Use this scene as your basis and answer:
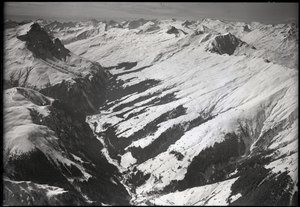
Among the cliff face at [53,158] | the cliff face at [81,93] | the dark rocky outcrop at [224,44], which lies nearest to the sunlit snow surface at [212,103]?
the cliff face at [81,93]

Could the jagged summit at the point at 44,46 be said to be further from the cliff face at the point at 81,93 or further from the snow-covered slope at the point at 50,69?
the cliff face at the point at 81,93

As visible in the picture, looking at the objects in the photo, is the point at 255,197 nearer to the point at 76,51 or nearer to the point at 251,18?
the point at 251,18

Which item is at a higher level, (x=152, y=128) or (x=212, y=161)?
(x=152, y=128)

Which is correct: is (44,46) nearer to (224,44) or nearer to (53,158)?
(53,158)

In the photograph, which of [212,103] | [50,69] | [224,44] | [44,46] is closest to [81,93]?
[50,69]

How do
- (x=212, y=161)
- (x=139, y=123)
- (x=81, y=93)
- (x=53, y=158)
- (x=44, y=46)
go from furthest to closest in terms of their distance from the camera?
(x=44, y=46) → (x=81, y=93) → (x=139, y=123) → (x=212, y=161) → (x=53, y=158)

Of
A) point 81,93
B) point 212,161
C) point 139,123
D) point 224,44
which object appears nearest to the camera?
point 212,161

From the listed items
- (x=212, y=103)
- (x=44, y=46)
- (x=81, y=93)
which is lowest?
(x=212, y=103)

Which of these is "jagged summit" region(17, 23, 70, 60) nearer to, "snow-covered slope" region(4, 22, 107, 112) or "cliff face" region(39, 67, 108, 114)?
"snow-covered slope" region(4, 22, 107, 112)

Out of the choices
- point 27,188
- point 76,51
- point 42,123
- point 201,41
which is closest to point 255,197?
point 27,188

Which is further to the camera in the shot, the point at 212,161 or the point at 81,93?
the point at 81,93
